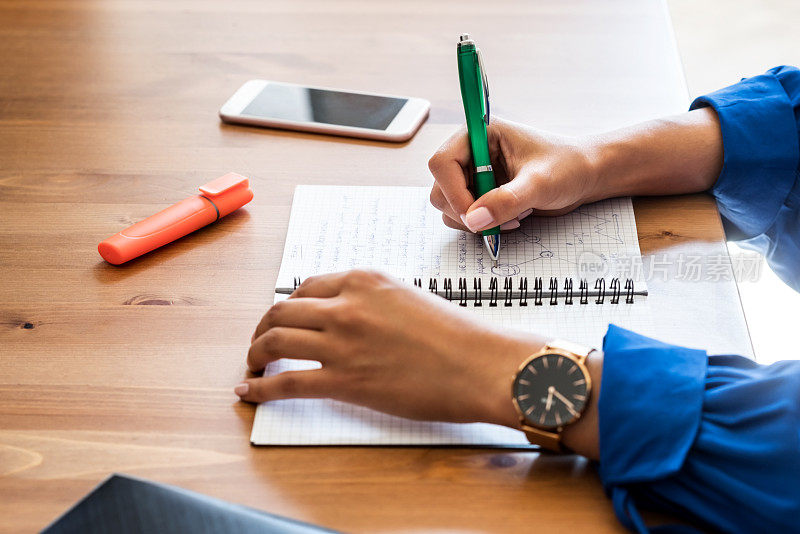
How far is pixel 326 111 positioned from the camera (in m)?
1.03

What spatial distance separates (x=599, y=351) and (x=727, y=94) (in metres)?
0.43

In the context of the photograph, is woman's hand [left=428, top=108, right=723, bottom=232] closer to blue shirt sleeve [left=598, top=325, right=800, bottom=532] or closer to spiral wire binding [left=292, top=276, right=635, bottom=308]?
spiral wire binding [left=292, top=276, right=635, bottom=308]

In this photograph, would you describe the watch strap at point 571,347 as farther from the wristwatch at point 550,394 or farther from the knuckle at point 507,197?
the knuckle at point 507,197

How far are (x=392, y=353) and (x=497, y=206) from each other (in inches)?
8.7

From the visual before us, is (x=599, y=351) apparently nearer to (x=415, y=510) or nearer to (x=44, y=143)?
(x=415, y=510)

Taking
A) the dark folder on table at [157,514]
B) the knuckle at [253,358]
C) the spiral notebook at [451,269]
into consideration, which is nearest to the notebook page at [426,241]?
the spiral notebook at [451,269]

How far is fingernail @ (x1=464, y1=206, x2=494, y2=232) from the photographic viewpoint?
78 cm

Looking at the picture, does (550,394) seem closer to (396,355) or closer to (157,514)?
(396,355)

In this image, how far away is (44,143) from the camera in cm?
100

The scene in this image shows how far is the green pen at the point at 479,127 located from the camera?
78 cm

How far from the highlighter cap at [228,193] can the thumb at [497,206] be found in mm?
264

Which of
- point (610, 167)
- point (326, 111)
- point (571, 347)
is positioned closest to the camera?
point (571, 347)

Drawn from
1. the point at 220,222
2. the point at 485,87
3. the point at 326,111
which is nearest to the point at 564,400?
the point at 485,87

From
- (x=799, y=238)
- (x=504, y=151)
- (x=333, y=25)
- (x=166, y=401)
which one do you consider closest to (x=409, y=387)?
(x=166, y=401)
